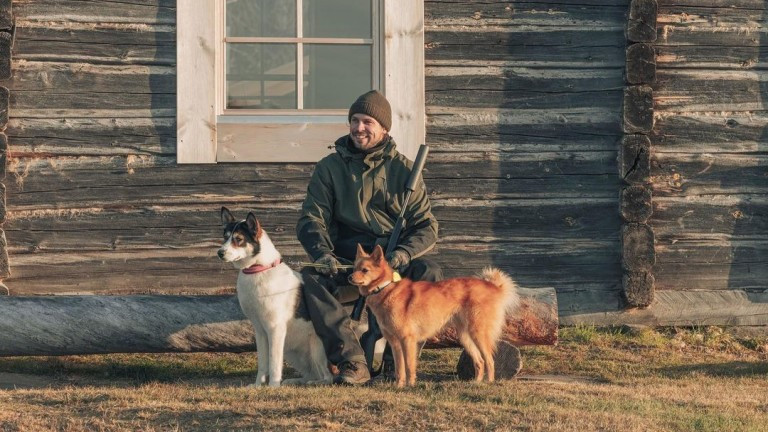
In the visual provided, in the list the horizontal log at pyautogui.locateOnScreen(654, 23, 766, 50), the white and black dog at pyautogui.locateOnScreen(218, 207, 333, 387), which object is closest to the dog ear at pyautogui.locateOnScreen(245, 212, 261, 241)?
the white and black dog at pyautogui.locateOnScreen(218, 207, 333, 387)

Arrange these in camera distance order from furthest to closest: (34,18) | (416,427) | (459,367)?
1. (34,18)
2. (459,367)
3. (416,427)

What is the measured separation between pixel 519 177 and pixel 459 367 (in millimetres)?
2102

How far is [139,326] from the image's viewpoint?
7.33 meters

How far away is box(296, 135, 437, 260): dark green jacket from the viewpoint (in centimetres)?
699

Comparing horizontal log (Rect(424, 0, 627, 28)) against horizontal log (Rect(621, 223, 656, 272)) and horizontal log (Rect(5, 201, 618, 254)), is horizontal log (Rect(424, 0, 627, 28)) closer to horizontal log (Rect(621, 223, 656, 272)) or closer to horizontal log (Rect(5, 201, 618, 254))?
horizontal log (Rect(5, 201, 618, 254))

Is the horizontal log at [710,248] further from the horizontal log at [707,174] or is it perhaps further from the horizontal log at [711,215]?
the horizontal log at [707,174]

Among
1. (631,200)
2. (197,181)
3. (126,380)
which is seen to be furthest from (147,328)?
(631,200)

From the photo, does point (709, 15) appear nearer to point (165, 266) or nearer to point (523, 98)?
point (523, 98)

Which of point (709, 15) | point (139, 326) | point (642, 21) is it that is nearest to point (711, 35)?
point (709, 15)

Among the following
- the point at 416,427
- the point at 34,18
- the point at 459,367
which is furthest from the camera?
the point at 34,18

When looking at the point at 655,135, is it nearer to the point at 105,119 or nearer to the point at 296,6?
the point at 296,6

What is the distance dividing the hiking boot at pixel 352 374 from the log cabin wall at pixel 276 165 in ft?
6.52

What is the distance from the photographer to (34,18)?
26.9 feet

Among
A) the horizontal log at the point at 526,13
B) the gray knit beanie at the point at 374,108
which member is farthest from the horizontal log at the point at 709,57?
the gray knit beanie at the point at 374,108
